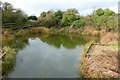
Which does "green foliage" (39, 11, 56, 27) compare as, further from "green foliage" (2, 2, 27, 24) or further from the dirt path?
the dirt path

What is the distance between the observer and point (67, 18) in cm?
1820

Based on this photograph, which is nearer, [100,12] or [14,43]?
[14,43]

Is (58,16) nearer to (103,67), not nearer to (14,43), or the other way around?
(14,43)

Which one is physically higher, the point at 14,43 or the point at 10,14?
the point at 10,14

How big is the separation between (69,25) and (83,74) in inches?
563

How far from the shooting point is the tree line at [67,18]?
45.9ft

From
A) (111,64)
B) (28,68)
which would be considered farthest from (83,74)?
(28,68)

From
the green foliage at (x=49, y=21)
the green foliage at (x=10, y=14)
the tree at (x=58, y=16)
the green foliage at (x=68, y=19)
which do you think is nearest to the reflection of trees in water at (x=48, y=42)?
the green foliage at (x=10, y=14)

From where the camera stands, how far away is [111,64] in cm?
437

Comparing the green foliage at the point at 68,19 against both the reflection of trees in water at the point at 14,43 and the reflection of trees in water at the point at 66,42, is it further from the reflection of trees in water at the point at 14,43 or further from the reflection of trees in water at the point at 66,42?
the reflection of trees in water at the point at 14,43

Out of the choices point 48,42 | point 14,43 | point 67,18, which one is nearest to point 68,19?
point 67,18

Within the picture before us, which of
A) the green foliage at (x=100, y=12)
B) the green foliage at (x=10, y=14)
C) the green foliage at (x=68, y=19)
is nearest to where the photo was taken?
the green foliage at (x=10, y=14)

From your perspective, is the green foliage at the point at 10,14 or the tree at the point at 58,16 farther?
the tree at the point at 58,16

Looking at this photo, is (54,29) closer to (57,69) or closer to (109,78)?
(57,69)
